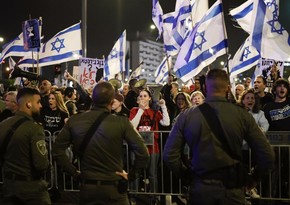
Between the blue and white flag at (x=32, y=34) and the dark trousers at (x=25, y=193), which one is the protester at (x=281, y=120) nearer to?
the dark trousers at (x=25, y=193)

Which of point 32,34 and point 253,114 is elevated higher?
point 32,34

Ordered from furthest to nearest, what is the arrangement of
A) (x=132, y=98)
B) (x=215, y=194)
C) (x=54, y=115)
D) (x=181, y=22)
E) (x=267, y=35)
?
1. (x=181, y=22)
2. (x=132, y=98)
3. (x=267, y=35)
4. (x=54, y=115)
5. (x=215, y=194)

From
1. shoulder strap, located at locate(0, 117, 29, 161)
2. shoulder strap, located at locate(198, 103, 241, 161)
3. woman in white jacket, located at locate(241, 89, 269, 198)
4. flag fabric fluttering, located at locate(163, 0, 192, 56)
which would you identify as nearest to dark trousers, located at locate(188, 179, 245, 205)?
shoulder strap, located at locate(198, 103, 241, 161)

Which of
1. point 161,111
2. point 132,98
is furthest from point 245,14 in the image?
point 161,111

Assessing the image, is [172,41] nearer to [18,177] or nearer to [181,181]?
[181,181]

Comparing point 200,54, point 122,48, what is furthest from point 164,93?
point 122,48

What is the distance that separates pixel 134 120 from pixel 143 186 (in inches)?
56.9

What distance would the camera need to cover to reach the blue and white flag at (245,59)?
12.2m

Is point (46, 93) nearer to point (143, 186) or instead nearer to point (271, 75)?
point (143, 186)

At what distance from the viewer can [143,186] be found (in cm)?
847

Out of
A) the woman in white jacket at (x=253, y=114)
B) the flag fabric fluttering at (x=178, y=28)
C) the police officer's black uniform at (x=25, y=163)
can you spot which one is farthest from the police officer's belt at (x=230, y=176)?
the flag fabric fluttering at (x=178, y=28)

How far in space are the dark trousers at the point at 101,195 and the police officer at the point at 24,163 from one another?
556 mm

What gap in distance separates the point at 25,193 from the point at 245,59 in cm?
900

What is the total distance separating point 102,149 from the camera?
4.67 metres
